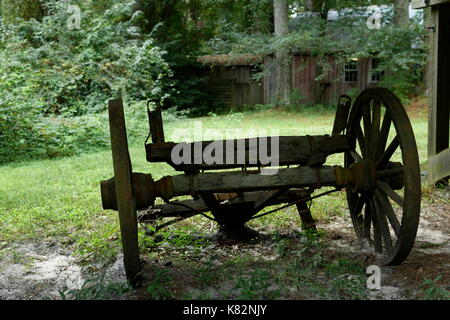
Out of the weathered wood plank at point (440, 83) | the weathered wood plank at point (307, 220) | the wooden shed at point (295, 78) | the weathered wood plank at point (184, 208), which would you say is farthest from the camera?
the wooden shed at point (295, 78)

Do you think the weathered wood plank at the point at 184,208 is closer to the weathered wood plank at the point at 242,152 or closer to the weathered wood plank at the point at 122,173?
the weathered wood plank at the point at 242,152

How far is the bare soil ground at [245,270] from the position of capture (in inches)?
128

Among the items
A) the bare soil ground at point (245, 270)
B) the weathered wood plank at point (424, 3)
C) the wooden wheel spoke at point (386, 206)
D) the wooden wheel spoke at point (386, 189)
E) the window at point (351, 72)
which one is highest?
the weathered wood plank at point (424, 3)

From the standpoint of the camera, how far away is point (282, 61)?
21.7m

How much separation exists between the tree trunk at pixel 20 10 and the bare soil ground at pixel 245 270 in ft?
48.3

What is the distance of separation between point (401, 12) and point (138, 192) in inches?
775

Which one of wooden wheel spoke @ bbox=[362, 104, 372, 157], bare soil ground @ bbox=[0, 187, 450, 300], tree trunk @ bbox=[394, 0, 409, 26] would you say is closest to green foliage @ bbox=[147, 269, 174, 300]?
bare soil ground @ bbox=[0, 187, 450, 300]

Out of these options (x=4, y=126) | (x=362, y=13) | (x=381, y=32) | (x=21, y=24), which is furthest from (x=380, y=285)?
(x=362, y=13)

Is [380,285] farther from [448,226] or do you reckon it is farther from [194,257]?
[448,226]

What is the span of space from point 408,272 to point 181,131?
33.1ft

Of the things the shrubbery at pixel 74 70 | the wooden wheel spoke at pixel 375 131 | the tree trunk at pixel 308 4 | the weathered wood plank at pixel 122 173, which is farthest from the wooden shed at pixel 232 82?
the weathered wood plank at pixel 122 173

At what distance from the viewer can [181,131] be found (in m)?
13.2

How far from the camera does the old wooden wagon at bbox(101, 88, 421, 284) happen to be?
3240 mm

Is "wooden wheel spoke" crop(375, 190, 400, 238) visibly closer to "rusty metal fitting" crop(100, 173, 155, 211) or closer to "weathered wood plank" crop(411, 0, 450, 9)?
"rusty metal fitting" crop(100, 173, 155, 211)
